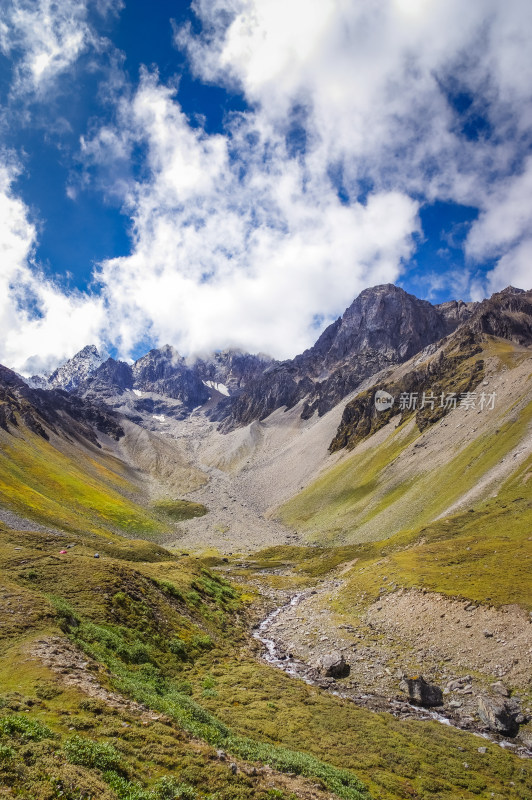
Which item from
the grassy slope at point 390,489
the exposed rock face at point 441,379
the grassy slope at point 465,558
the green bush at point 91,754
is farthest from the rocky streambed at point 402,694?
the exposed rock face at point 441,379

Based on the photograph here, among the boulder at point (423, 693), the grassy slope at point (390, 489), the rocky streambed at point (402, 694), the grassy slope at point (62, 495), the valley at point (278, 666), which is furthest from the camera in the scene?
the grassy slope at point (390, 489)

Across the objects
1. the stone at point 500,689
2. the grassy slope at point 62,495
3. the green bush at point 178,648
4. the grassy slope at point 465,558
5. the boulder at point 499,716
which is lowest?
the grassy slope at point 62,495

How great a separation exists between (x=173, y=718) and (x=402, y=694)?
66.9 ft

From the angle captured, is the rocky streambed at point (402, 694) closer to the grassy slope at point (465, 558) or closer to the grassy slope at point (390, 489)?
the grassy slope at point (465, 558)

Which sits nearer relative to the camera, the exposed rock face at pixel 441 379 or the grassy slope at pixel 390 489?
the grassy slope at pixel 390 489

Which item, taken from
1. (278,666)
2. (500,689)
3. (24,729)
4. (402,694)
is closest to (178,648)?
(278,666)

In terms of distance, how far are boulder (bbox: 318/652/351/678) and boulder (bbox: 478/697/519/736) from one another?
36.1ft

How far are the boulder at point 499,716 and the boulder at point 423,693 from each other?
2915mm

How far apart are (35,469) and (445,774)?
14087 centimetres

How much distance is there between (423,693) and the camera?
2923 cm

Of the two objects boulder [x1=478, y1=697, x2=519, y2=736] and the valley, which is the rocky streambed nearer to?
boulder [x1=478, y1=697, x2=519, y2=736]

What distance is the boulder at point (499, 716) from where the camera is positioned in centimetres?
2517

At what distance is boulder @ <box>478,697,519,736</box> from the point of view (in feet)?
82.6

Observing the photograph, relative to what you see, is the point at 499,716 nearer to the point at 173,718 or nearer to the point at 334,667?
the point at 334,667
